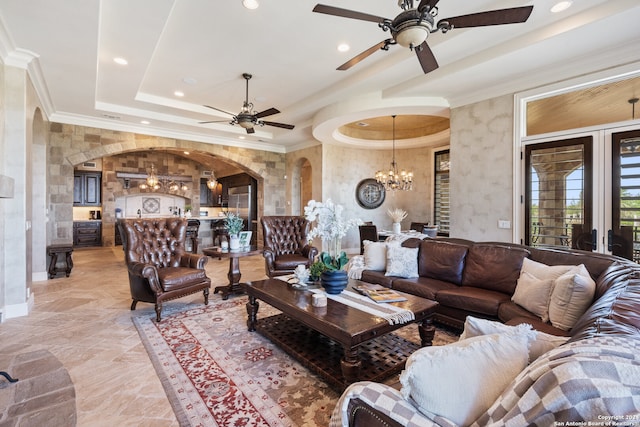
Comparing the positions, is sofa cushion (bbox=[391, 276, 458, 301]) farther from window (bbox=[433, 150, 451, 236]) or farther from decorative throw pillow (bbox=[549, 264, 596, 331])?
window (bbox=[433, 150, 451, 236])

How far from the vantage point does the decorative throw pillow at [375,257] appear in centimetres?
382

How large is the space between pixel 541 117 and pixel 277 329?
430cm

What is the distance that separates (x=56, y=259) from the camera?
211 inches

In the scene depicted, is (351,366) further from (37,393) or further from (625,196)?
(625,196)

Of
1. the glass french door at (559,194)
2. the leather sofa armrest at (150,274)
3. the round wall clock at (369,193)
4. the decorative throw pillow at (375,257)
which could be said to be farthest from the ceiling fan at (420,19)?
the round wall clock at (369,193)

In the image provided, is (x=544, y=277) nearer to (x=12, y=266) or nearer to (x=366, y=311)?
(x=366, y=311)

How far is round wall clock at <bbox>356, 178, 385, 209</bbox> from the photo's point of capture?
811 centimetres

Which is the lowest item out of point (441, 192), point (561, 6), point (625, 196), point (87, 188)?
point (625, 196)

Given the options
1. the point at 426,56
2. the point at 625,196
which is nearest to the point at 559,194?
the point at 625,196

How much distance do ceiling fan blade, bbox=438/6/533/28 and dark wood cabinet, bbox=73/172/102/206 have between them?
11.7 meters

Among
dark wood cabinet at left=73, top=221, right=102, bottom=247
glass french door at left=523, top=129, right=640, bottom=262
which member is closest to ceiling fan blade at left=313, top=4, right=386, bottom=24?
glass french door at left=523, top=129, right=640, bottom=262

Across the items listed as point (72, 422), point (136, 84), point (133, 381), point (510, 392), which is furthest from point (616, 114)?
point (136, 84)

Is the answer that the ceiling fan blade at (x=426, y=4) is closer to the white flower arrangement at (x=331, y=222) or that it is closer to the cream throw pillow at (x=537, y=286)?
the white flower arrangement at (x=331, y=222)

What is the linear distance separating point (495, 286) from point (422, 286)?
0.70m
